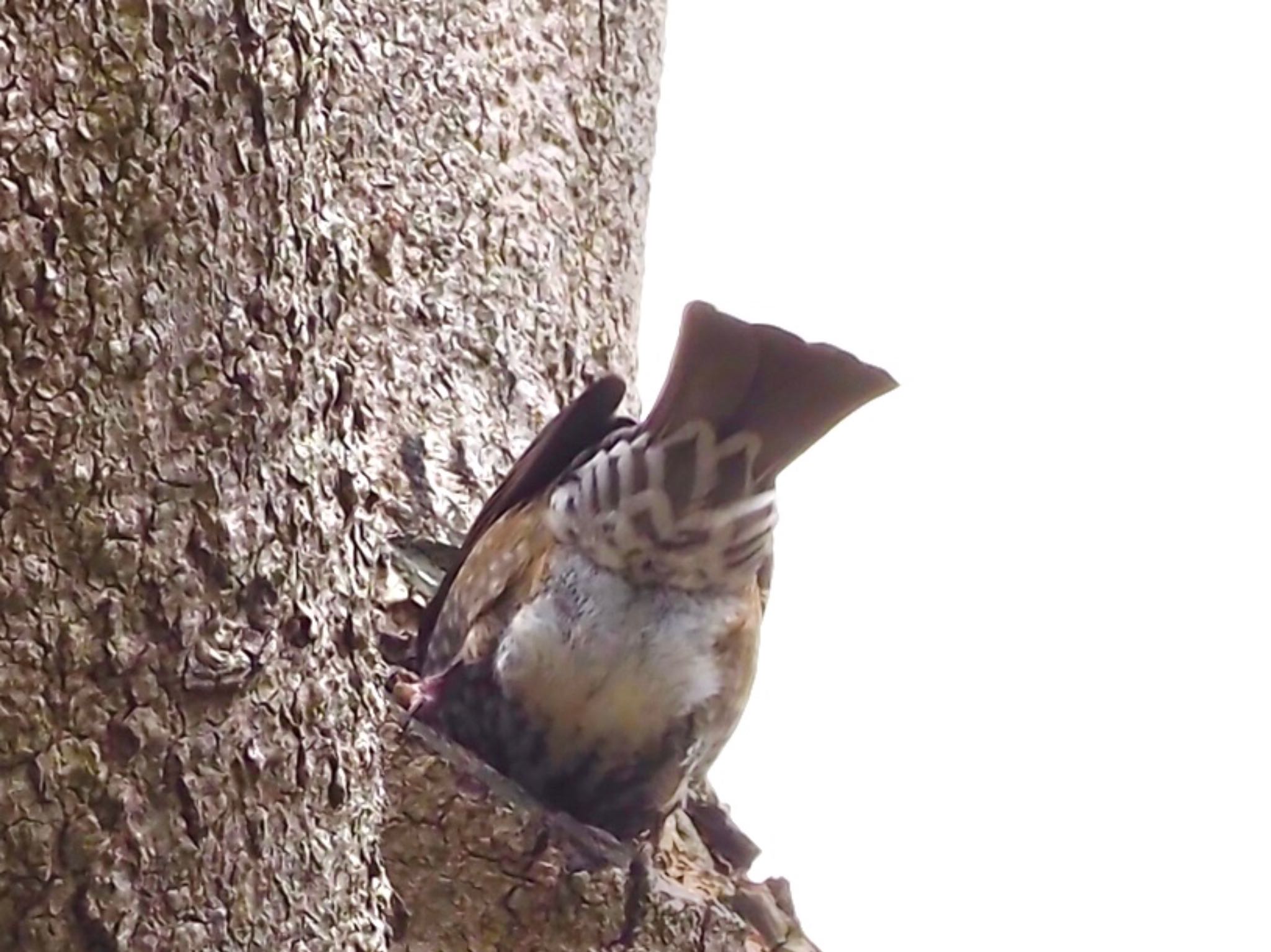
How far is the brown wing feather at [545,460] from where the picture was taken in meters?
1.82

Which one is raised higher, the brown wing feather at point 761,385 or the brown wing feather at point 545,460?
the brown wing feather at point 761,385

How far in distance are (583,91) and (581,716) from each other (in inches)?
34.2

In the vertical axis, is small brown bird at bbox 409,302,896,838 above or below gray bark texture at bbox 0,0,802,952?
below

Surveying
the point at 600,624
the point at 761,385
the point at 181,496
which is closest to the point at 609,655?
the point at 600,624

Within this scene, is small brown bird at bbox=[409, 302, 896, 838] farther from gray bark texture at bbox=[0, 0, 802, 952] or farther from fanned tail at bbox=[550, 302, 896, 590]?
gray bark texture at bbox=[0, 0, 802, 952]

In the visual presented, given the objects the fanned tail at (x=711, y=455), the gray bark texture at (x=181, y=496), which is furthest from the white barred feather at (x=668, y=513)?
the gray bark texture at (x=181, y=496)

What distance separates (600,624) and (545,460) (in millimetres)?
178

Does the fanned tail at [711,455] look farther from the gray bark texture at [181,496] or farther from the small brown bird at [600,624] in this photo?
the gray bark texture at [181,496]

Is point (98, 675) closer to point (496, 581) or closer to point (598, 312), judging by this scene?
point (496, 581)

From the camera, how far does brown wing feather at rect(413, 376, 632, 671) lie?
182 cm

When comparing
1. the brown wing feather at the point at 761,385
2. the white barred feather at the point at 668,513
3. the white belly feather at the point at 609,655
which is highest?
the brown wing feather at the point at 761,385

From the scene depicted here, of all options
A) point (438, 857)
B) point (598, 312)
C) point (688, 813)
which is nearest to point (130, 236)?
point (438, 857)

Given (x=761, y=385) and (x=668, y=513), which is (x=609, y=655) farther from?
(x=761, y=385)

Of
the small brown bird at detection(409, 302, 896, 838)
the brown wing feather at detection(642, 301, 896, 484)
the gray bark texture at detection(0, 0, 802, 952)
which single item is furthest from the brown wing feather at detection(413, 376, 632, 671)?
the gray bark texture at detection(0, 0, 802, 952)
